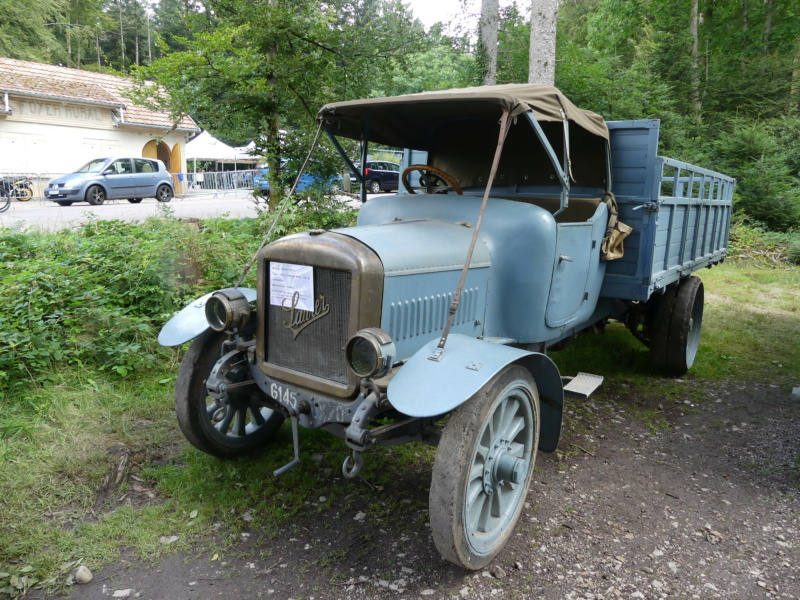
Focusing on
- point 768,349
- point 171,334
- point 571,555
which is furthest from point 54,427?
point 768,349

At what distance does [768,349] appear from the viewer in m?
6.47

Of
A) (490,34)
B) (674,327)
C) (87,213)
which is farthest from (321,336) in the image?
(490,34)

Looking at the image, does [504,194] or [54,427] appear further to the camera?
[504,194]

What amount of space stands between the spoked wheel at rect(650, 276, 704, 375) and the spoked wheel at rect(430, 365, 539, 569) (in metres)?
2.82

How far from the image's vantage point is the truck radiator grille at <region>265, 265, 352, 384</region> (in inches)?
110

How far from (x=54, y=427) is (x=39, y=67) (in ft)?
77.4

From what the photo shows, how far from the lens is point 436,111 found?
3.70 metres

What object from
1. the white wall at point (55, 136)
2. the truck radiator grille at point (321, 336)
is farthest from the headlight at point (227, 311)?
the white wall at point (55, 136)

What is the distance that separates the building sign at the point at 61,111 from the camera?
→ 20516 mm

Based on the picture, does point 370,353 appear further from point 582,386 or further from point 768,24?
point 768,24

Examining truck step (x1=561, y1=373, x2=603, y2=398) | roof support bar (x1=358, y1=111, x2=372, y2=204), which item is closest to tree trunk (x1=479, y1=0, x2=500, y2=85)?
roof support bar (x1=358, y1=111, x2=372, y2=204)

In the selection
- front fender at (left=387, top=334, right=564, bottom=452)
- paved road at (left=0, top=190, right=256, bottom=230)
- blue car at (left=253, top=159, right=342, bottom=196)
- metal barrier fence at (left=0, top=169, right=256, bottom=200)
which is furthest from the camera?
metal barrier fence at (left=0, top=169, right=256, bottom=200)

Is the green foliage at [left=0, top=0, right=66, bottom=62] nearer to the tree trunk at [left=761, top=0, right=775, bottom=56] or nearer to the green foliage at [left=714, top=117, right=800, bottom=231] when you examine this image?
the green foliage at [left=714, top=117, right=800, bottom=231]

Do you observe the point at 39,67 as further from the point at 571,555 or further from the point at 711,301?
the point at 571,555
